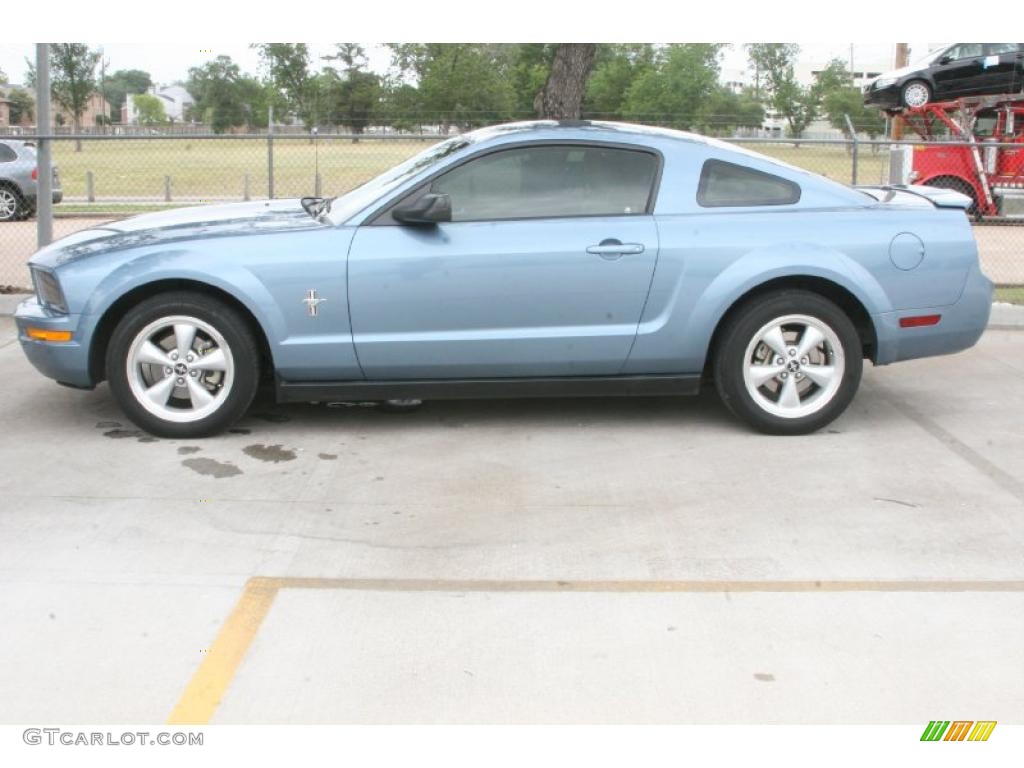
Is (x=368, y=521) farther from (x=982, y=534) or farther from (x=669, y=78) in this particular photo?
(x=669, y=78)

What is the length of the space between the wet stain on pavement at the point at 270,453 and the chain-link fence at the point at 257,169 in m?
5.21

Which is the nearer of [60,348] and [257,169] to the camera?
[60,348]

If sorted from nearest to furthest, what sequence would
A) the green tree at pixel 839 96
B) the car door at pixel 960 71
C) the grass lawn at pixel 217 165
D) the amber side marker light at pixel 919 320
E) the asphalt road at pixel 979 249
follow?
1. the amber side marker light at pixel 919 320
2. the asphalt road at pixel 979 249
3. the grass lawn at pixel 217 165
4. the car door at pixel 960 71
5. the green tree at pixel 839 96

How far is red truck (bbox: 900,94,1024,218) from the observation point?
19797mm

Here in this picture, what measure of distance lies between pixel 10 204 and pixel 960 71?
15784 mm

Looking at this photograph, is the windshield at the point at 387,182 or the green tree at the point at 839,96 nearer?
the windshield at the point at 387,182

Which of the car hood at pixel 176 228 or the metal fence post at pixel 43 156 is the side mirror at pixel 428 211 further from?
the metal fence post at pixel 43 156

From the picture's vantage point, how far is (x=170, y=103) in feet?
68.0

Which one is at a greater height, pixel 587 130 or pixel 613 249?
pixel 587 130

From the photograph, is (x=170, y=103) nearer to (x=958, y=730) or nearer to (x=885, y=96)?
(x=885, y=96)

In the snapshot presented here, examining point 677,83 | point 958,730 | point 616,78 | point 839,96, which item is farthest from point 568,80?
point 839,96

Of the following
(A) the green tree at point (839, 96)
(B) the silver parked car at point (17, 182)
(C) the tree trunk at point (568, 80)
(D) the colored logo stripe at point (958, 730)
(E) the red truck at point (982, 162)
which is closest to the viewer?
(D) the colored logo stripe at point (958, 730)

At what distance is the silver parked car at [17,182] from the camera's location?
62.7 feet

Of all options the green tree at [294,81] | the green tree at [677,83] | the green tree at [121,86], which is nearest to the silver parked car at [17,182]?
the green tree at [121,86]
